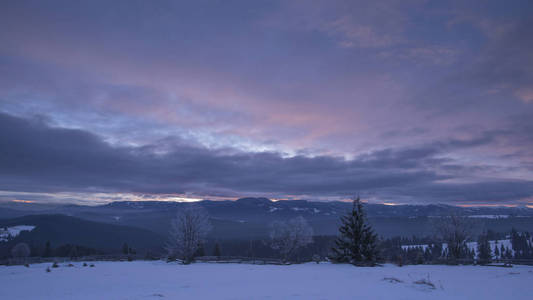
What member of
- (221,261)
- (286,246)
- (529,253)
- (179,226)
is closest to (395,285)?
(221,261)

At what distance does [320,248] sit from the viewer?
521ft

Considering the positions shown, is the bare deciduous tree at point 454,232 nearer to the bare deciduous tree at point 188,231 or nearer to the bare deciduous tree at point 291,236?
the bare deciduous tree at point 291,236

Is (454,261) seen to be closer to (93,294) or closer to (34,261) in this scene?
(93,294)

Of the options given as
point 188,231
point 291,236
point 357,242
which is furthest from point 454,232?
point 188,231

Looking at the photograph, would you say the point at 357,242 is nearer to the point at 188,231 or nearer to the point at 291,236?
the point at 188,231

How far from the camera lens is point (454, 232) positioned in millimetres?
46719

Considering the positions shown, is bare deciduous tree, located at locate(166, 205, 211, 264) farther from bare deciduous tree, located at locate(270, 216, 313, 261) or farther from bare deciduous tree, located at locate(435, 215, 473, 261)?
bare deciduous tree, located at locate(435, 215, 473, 261)

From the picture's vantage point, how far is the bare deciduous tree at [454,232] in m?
45.1

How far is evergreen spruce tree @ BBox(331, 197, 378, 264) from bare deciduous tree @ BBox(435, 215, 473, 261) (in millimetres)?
19760

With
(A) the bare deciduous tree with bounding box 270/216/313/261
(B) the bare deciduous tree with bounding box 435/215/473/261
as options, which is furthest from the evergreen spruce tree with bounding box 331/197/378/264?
(A) the bare deciduous tree with bounding box 270/216/313/261

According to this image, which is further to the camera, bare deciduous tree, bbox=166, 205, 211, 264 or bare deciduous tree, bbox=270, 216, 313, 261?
bare deciduous tree, bbox=270, 216, 313, 261

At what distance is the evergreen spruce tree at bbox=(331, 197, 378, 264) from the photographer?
33.1 m

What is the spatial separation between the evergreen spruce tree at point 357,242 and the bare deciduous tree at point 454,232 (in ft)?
64.8


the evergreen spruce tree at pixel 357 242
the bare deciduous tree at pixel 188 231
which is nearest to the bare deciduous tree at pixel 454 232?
the evergreen spruce tree at pixel 357 242
